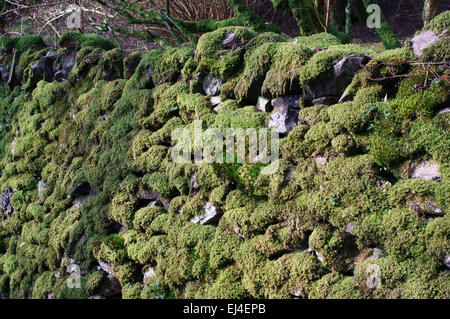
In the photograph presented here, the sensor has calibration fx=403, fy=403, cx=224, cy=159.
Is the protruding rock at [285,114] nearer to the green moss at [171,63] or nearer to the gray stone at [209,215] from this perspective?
the gray stone at [209,215]

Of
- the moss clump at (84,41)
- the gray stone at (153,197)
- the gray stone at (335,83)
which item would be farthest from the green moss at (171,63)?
the moss clump at (84,41)

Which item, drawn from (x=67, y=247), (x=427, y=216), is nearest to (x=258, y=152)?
(x=427, y=216)

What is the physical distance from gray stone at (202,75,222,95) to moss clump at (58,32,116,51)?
7.46ft

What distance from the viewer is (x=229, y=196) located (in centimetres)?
284

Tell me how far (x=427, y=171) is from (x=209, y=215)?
1.48 meters

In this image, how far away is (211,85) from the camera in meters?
3.36

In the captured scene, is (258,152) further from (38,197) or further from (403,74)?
(38,197)

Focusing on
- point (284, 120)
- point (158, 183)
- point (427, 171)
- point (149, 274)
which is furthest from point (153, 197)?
point (427, 171)

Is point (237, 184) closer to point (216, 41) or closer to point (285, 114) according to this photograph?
point (285, 114)

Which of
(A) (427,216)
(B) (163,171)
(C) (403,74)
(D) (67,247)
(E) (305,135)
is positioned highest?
(C) (403,74)

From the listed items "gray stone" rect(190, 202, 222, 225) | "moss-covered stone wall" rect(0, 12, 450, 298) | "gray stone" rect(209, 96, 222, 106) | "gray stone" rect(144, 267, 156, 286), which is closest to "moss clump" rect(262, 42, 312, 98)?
"moss-covered stone wall" rect(0, 12, 450, 298)

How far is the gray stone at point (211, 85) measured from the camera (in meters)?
3.31

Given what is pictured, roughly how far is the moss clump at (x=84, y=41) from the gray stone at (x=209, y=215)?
120 inches
